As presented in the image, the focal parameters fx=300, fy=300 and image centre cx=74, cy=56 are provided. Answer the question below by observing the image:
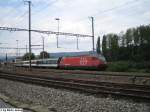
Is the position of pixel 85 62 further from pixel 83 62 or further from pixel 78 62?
pixel 78 62

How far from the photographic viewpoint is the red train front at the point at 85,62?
44.2 metres

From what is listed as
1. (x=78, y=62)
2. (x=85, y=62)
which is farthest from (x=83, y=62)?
(x=78, y=62)

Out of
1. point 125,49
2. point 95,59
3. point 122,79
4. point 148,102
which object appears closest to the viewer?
point 148,102

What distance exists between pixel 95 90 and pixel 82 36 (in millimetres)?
35143

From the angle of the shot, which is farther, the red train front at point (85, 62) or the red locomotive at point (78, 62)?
the red locomotive at point (78, 62)

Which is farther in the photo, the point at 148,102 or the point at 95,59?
the point at 95,59

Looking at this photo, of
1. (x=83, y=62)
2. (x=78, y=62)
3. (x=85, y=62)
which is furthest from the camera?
(x=78, y=62)

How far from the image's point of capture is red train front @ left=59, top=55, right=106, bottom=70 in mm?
44188

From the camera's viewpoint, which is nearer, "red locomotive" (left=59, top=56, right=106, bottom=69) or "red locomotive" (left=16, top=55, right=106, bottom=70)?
"red locomotive" (left=59, top=56, right=106, bottom=69)

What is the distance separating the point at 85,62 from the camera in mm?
46188

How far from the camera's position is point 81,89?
18.7m

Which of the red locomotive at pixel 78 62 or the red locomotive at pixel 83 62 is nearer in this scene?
the red locomotive at pixel 83 62

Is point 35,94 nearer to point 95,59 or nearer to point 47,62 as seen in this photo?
point 95,59

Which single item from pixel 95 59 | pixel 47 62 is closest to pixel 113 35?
pixel 47 62
